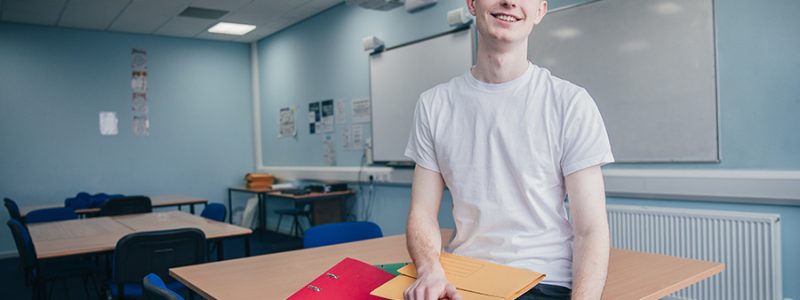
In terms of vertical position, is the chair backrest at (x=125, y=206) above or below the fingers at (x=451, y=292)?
below

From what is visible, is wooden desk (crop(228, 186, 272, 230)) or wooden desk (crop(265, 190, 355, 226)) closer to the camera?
wooden desk (crop(265, 190, 355, 226))

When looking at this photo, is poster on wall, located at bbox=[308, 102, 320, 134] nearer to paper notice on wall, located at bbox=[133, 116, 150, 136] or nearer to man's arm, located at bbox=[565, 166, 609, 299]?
paper notice on wall, located at bbox=[133, 116, 150, 136]

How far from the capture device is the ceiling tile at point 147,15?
5621mm

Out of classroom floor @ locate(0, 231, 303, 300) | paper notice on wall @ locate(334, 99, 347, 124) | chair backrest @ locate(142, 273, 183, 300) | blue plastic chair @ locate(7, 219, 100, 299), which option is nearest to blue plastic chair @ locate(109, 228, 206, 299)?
blue plastic chair @ locate(7, 219, 100, 299)

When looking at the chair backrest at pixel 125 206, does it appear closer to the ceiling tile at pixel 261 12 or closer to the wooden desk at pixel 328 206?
the wooden desk at pixel 328 206

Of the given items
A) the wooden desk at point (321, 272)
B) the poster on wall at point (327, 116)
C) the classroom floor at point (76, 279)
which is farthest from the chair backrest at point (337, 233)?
the poster on wall at point (327, 116)

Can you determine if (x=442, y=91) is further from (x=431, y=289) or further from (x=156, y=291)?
(x=156, y=291)

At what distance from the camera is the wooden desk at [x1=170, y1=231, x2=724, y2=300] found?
1521 mm

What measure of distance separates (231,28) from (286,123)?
1.35 metres

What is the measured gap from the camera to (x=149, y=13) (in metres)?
5.97

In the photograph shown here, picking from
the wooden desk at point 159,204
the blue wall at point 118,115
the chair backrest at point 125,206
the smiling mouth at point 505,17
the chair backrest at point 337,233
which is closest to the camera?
the smiling mouth at point 505,17

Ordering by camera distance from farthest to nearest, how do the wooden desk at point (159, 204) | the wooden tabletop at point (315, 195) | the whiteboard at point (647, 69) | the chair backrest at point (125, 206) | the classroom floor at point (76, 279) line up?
the wooden tabletop at point (315, 195), the wooden desk at point (159, 204), the chair backrest at point (125, 206), the classroom floor at point (76, 279), the whiteboard at point (647, 69)

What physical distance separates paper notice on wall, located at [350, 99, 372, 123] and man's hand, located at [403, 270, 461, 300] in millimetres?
4441

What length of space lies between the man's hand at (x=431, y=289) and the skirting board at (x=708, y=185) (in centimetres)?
235
